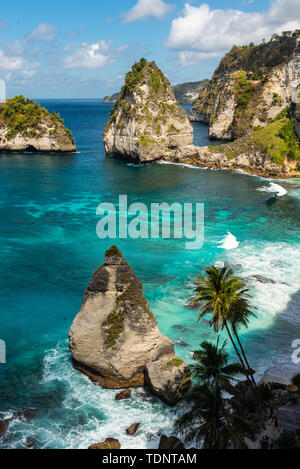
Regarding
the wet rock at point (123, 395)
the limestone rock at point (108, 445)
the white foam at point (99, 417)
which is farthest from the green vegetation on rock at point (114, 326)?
the limestone rock at point (108, 445)

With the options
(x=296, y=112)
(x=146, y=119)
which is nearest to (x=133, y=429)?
(x=296, y=112)

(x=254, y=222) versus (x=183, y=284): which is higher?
(x=254, y=222)

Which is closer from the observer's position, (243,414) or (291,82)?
(243,414)

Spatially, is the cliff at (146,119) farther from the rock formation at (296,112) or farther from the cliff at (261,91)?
the rock formation at (296,112)

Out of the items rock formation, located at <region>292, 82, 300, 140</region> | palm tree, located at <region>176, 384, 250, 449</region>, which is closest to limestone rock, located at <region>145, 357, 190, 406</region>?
palm tree, located at <region>176, 384, 250, 449</region>

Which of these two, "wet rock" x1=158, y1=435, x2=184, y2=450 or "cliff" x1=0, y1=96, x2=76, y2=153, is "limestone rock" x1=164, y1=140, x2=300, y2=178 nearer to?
"cliff" x1=0, y1=96, x2=76, y2=153

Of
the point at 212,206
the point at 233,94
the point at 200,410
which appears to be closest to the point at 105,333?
the point at 200,410

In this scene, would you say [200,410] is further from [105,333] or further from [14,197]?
[14,197]

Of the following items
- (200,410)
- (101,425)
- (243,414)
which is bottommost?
(101,425)
